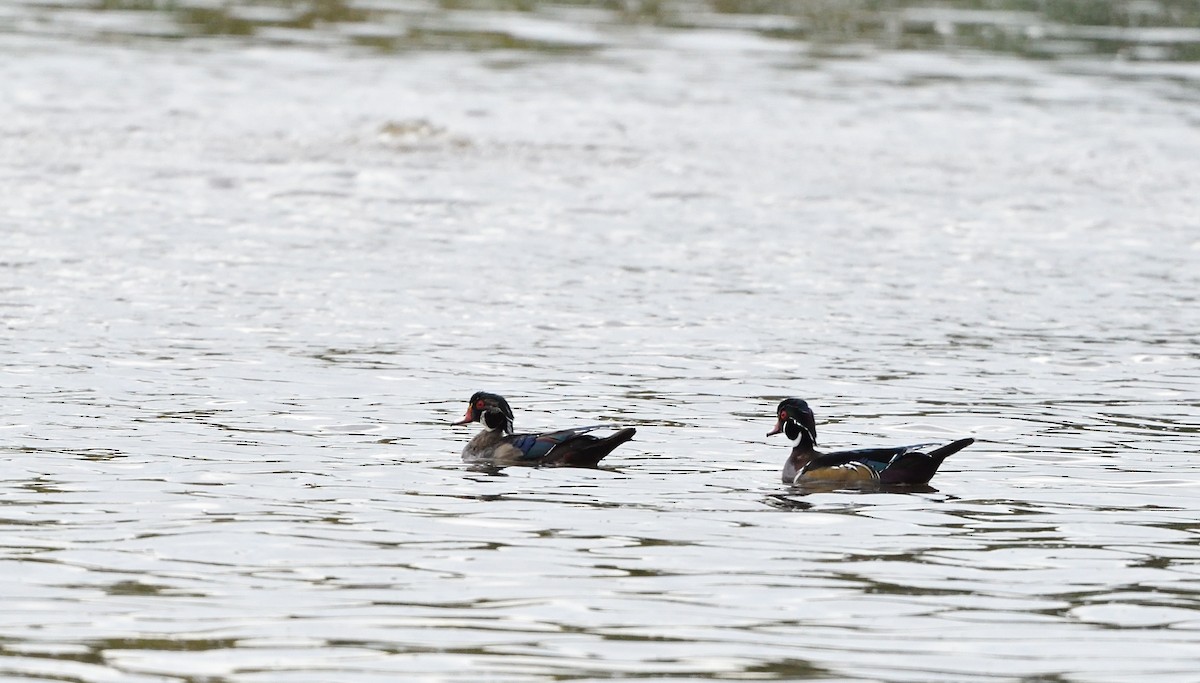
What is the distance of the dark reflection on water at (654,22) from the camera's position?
140 ft

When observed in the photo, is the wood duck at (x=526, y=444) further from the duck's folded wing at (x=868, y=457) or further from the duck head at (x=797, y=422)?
the duck's folded wing at (x=868, y=457)

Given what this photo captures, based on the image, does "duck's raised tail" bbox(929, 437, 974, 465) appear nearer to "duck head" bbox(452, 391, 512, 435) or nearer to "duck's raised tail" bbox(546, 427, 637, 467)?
"duck's raised tail" bbox(546, 427, 637, 467)

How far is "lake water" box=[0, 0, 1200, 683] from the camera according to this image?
9.91m

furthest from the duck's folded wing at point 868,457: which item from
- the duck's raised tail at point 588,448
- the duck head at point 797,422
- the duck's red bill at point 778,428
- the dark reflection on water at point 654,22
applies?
the dark reflection on water at point 654,22

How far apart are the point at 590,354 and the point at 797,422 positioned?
470 cm

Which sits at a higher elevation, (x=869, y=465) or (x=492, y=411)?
(x=492, y=411)

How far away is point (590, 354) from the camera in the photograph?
18.4 m

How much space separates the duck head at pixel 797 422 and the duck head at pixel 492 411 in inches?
68.1

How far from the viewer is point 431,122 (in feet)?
107

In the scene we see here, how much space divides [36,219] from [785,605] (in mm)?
16330

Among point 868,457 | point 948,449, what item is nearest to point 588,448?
point 868,457

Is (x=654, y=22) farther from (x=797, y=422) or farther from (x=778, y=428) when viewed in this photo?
(x=797, y=422)

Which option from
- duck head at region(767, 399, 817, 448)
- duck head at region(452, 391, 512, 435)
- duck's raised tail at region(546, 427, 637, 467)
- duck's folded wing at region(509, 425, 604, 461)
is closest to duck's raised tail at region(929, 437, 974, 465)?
duck head at region(767, 399, 817, 448)

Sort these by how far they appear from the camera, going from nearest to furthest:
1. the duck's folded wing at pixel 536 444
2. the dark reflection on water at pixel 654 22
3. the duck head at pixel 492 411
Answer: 1. the duck's folded wing at pixel 536 444
2. the duck head at pixel 492 411
3. the dark reflection on water at pixel 654 22
